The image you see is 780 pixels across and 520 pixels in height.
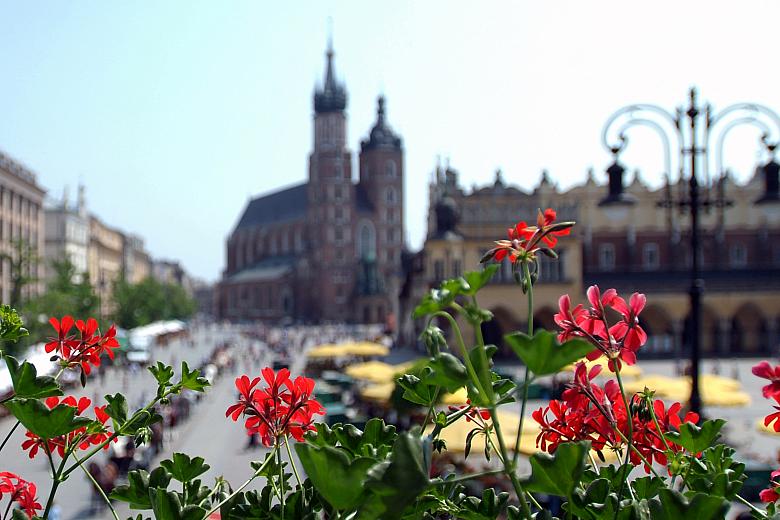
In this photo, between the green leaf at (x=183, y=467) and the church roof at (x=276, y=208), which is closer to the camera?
the green leaf at (x=183, y=467)

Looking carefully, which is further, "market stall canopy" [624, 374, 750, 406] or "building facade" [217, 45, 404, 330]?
"building facade" [217, 45, 404, 330]

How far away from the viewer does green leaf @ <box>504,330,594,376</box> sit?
1.41 m

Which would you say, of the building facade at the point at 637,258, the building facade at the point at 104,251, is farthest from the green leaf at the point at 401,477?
the building facade at the point at 104,251

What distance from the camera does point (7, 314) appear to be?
222cm

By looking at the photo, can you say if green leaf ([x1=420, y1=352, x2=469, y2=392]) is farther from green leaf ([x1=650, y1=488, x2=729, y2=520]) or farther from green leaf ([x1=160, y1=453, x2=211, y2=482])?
green leaf ([x1=160, y1=453, x2=211, y2=482])

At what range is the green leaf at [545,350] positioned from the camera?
1.41m

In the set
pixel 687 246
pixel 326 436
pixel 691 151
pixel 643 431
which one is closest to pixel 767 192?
pixel 691 151

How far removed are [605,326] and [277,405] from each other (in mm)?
916

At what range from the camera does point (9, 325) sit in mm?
2207

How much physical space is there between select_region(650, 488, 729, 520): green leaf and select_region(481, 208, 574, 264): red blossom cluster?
21.2 inches

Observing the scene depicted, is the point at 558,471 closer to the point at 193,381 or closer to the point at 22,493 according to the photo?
the point at 193,381

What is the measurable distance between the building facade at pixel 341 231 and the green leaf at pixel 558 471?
77.4 meters

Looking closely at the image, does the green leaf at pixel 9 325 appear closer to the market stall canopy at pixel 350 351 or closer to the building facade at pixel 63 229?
the market stall canopy at pixel 350 351

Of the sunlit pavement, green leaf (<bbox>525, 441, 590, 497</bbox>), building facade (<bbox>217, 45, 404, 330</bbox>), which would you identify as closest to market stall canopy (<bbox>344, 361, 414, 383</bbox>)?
the sunlit pavement
